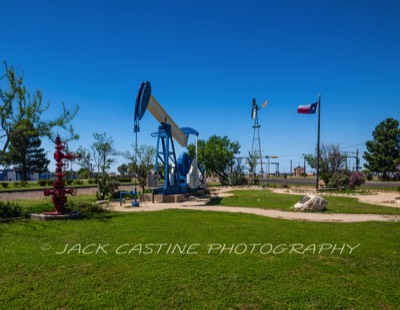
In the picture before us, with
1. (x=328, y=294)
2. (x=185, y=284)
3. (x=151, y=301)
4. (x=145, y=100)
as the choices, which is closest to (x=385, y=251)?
(x=328, y=294)

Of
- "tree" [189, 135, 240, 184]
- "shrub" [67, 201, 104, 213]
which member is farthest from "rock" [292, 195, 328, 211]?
"tree" [189, 135, 240, 184]

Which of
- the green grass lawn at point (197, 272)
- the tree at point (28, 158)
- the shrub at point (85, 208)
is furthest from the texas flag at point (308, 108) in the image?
the tree at point (28, 158)

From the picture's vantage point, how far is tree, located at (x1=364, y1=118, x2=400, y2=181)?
55.3 meters

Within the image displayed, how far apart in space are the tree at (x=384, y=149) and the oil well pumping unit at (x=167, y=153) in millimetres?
46275

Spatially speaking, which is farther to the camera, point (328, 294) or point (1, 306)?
point (328, 294)

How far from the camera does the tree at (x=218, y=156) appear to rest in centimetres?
4158

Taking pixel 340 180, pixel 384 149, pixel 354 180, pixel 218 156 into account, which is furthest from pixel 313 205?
pixel 384 149

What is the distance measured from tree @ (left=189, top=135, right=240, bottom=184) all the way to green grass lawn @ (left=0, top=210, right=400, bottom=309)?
110ft

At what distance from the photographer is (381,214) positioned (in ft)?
38.5

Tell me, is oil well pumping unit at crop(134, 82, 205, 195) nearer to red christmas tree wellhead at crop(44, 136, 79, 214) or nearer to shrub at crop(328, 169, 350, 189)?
red christmas tree wellhead at crop(44, 136, 79, 214)

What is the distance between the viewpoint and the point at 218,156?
41625mm

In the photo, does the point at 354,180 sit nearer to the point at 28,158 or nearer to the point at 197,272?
the point at 197,272

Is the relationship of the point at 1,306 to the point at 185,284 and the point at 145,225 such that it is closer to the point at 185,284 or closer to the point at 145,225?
the point at 185,284

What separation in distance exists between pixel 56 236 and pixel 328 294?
6059 millimetres
